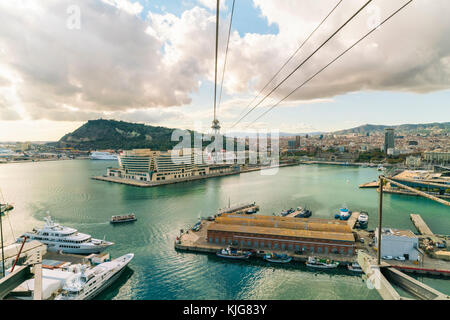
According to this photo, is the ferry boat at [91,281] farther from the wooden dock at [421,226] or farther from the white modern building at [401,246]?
the wooden dock at [421,226]

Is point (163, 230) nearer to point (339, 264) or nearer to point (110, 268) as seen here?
point (110, 268)

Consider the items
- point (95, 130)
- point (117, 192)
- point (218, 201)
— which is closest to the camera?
point (218, 201)

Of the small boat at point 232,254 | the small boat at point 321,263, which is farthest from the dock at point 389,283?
the small boat at point 232,254

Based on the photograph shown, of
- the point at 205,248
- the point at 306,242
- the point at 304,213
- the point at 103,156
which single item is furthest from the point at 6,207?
the point at 103,156

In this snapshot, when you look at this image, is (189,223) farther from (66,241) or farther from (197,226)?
(66,241)

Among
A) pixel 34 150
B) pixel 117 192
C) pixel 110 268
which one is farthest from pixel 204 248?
pixel 34 150

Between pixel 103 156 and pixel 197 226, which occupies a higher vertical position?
pixel 103 156
